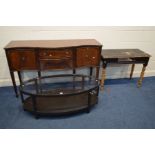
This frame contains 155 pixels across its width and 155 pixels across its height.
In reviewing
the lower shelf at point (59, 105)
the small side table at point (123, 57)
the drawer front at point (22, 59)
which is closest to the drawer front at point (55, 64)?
the drawer front at point (22, 59)

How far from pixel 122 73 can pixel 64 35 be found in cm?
133

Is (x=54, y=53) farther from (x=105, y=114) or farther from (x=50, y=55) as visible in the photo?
(x=105, y=114)

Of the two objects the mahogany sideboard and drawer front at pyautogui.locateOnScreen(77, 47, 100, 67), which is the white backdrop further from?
drawer front at pyautogui.locateOnScreen(77, 47, 100, 67)

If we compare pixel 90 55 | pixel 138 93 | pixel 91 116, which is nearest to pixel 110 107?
pixel 91 116

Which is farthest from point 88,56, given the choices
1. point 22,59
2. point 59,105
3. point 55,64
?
point 22,59

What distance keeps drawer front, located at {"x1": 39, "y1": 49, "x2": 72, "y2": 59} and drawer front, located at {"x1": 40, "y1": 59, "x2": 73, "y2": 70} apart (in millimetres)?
57

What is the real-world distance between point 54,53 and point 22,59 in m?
0.43

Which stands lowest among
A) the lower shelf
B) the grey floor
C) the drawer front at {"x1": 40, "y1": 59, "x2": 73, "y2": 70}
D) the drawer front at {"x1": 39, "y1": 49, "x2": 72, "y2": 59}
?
the grey floor

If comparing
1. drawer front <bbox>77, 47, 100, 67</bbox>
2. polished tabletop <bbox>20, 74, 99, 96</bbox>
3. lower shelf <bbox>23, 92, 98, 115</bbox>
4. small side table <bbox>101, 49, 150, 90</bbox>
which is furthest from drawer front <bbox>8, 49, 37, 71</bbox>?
small side table <bbox>101, 49, 150, 90</bbox>

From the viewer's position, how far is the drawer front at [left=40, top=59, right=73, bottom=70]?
2162mm

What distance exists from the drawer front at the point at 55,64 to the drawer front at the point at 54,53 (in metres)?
0.06

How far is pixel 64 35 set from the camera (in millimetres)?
2508

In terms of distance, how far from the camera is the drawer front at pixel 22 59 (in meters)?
2.05

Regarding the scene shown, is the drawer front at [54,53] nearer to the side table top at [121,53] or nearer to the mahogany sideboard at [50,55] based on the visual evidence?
the mahogany sideboard at [50,55]
